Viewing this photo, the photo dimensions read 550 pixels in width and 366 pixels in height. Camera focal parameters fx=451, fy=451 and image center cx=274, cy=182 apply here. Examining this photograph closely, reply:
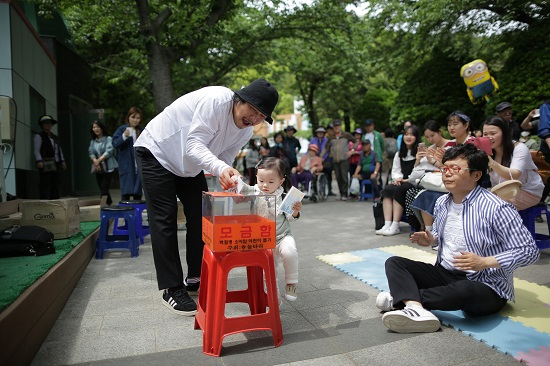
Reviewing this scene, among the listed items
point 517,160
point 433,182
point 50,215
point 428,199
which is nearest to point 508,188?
point 517,160

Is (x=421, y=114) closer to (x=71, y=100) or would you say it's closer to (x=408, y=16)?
(x=408, y=16)

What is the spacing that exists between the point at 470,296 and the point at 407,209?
318 centimetres

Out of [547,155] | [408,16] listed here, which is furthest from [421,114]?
[547,155]

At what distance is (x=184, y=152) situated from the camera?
3.41 meters

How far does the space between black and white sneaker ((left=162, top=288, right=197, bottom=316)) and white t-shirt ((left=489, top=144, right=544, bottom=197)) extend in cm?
339

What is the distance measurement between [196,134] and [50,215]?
8.95ft

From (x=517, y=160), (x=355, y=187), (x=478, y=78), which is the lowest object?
(x=355, y=187)

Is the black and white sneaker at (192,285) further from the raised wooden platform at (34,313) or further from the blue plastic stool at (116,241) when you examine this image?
the blue plastic stool at (116,241)

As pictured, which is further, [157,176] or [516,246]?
[157,176]

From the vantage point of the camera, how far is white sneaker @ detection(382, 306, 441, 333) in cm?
299

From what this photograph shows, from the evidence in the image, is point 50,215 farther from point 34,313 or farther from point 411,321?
point 411,321

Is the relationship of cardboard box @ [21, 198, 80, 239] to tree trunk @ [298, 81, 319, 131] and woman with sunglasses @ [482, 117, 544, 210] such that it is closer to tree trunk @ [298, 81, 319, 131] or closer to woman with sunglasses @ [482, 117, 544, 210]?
woman with sunglasses @ [482, 117, 544, 210]

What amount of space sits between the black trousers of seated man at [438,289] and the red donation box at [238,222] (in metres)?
1.00

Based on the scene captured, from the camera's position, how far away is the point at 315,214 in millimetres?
9312
